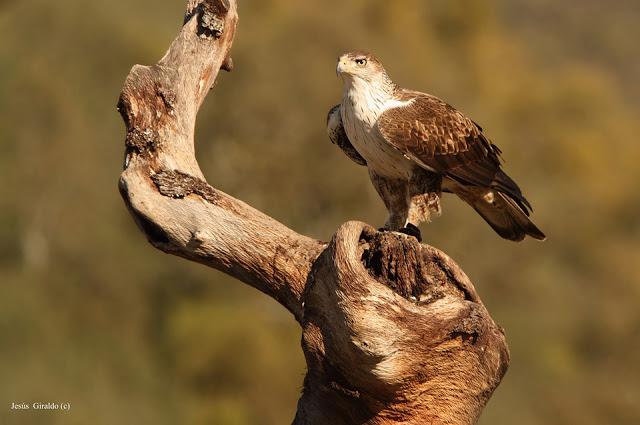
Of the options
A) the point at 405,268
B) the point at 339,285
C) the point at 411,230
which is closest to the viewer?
the point at 339,285

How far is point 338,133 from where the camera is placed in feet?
30.0

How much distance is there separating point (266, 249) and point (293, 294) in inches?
12.0

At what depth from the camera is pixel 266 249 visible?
7.52 m

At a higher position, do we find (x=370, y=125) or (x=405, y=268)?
(x=370, y=125)

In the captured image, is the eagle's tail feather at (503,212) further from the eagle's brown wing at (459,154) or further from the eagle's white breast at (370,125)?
the eagle's white breast at (370,125)

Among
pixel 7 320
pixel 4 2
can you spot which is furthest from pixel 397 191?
pixel 4 2

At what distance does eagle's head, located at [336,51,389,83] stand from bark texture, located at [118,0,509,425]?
4.42 feet

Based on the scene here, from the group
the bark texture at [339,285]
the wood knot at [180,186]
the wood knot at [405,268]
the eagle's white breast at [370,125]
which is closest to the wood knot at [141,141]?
the bark texture at [339,285]

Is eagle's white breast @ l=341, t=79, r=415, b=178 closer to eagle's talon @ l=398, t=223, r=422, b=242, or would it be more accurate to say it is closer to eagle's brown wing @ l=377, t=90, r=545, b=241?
eagle's brown wing @ l=377, t=90, r=545, b=241

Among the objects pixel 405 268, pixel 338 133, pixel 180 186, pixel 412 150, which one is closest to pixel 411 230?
pixel 412 150

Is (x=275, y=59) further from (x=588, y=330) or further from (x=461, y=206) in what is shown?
(x=588, y=330)

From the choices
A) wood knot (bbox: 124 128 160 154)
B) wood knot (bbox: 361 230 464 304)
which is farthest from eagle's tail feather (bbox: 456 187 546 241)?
wood knot (bbox: 124 128 160 154)

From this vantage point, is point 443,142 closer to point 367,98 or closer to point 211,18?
point 367,98

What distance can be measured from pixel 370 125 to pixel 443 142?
1.93ft
